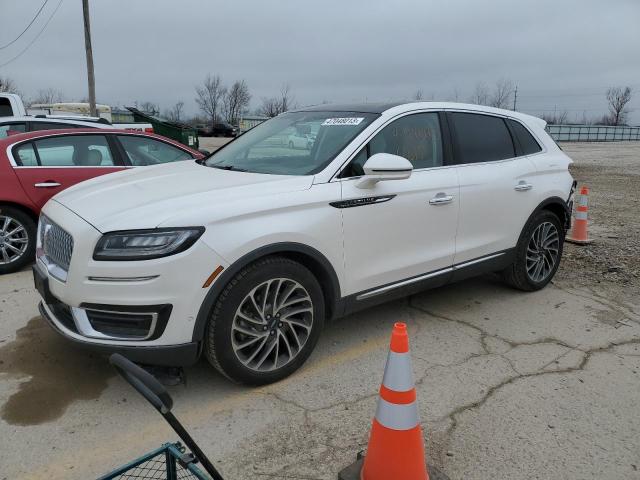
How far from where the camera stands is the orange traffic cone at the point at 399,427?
225 centimetres

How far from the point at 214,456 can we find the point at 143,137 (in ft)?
15.4

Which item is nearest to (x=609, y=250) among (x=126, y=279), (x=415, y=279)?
(x=415, y=279)

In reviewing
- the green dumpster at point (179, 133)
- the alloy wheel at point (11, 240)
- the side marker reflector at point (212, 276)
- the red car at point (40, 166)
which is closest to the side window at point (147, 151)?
the red car at point (40, 166)

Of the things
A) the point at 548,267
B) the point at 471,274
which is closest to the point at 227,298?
the point at 471,274

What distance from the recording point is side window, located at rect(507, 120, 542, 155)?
490cm

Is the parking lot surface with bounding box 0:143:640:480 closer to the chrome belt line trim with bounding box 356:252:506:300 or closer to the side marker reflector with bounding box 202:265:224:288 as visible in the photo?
the chrome belt line trim with bounding box 356:252:506:300

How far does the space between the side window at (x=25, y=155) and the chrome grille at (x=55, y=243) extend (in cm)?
245

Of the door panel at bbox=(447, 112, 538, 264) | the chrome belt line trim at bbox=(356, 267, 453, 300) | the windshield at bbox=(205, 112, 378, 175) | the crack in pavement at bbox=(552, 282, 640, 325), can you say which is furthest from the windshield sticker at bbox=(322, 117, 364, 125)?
the crack in pavement at bbox=(552, 282, 640, 325)

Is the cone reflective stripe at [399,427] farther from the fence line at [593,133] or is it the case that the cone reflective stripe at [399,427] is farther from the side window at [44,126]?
the fence line at [593,133]

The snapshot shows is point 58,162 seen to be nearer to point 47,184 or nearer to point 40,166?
point 40,166

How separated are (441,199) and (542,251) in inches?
67.3

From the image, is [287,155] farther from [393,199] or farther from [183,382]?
[183,382]

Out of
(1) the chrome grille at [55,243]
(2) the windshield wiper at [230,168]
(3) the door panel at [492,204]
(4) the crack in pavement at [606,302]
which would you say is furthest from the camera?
(4) the crack in pavement at [606,302]

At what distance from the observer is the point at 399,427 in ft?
7.42
